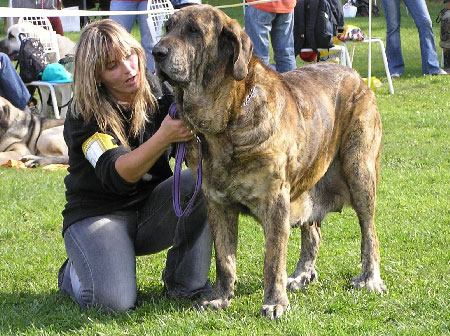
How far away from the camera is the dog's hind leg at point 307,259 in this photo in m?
4.51

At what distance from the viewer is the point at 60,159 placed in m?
8.71

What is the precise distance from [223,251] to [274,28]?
5.78 metres

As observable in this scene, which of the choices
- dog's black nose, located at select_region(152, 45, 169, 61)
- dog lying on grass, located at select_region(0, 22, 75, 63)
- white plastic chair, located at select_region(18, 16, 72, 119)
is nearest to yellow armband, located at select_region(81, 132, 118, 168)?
dog's black nose, located at select_region(152, 45, 169, 61)

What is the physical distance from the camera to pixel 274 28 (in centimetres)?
938

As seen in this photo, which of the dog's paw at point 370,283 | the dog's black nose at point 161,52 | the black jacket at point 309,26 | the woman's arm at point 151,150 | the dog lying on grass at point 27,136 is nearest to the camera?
the dog's black nose at point 161,52

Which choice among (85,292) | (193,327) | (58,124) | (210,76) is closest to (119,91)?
(210,76)

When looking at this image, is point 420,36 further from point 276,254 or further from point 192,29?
point 192,29

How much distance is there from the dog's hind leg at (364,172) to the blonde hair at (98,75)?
1.26 metres

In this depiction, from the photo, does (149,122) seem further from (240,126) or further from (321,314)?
(321,314)

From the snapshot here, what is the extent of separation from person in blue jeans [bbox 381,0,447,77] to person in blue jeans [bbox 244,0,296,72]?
3.55 metres

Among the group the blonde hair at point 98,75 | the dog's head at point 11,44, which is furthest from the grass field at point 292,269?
the dog's head at point 11,44

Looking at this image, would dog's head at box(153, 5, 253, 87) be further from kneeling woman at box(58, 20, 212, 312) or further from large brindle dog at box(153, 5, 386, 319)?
kneeling woman at box(58, 20, 212, 312)

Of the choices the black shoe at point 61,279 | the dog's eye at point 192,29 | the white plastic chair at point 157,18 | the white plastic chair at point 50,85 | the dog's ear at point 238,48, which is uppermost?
the dog's eye at point 192,29

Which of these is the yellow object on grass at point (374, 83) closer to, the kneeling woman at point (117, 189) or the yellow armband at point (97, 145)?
the kneeling woman at point (117, 189)
